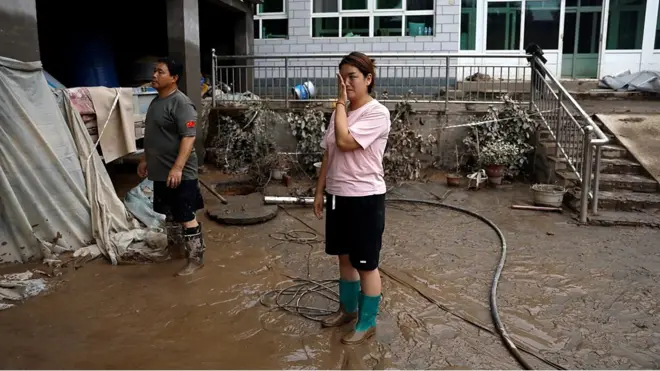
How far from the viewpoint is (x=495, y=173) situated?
8.03 metres

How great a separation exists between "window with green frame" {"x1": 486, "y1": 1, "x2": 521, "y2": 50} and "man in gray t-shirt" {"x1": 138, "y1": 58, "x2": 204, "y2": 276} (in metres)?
10.7

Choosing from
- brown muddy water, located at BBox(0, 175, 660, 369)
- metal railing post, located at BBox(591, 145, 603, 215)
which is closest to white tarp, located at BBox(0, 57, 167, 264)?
brown muddy water, located at BBox(0, 175, 660, 369)

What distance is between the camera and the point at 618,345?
3250 mm

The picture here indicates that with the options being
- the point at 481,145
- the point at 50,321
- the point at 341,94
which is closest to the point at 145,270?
the point at 50,321

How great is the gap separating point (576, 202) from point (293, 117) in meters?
4.74

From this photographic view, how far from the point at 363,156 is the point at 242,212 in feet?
11.5

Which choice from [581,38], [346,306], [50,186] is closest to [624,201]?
[346,306]

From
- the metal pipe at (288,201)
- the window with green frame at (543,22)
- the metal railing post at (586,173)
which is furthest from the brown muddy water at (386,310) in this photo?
the window with green frame at (543,22)

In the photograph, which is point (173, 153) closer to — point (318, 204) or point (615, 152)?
point (318, 204)

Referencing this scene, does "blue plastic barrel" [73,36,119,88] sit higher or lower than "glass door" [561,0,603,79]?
lower

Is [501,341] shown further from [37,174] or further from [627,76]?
[627,76]

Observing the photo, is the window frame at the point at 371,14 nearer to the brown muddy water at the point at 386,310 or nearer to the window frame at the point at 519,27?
the window frame at the point at 519,27

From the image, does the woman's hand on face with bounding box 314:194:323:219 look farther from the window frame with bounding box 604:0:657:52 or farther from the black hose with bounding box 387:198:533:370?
the window frame with bounding box 604:0:657:52

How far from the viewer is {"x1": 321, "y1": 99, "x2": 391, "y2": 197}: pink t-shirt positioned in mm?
2955
